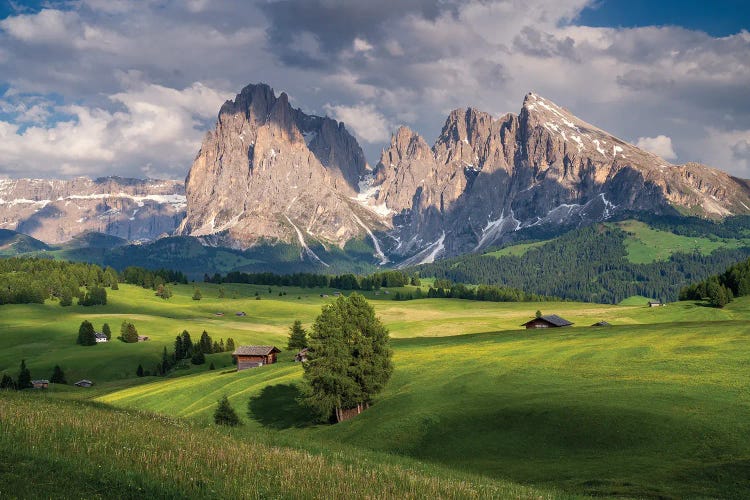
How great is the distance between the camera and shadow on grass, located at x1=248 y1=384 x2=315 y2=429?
7606 cm

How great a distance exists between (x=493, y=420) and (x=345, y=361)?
2337 cm

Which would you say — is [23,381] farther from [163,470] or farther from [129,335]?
[163,470]

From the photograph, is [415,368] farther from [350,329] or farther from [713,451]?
[713,451]

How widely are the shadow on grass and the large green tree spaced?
4.09 meters

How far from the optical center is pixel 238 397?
86500mm

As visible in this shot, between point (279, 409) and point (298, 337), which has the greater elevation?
point (298, 337)

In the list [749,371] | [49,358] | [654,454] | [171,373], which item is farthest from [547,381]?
[49,358]

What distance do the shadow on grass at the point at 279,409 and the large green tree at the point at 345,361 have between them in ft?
13.4

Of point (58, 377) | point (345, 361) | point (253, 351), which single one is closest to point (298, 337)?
point (253, 351)

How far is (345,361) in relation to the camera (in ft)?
240

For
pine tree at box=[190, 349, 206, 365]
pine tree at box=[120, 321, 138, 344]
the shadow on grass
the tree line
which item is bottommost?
pine tree at box=[190, 349, 206, 365]

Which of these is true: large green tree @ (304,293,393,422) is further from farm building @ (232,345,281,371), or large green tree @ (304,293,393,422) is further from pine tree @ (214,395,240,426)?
farm building @ (232,345,281,371)

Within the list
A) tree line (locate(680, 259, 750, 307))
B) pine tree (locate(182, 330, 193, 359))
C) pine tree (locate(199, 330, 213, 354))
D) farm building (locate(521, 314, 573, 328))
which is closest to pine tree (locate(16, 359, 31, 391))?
pine tree (locate(182, 330, 193, 359))

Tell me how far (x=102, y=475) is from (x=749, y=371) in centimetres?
6319
